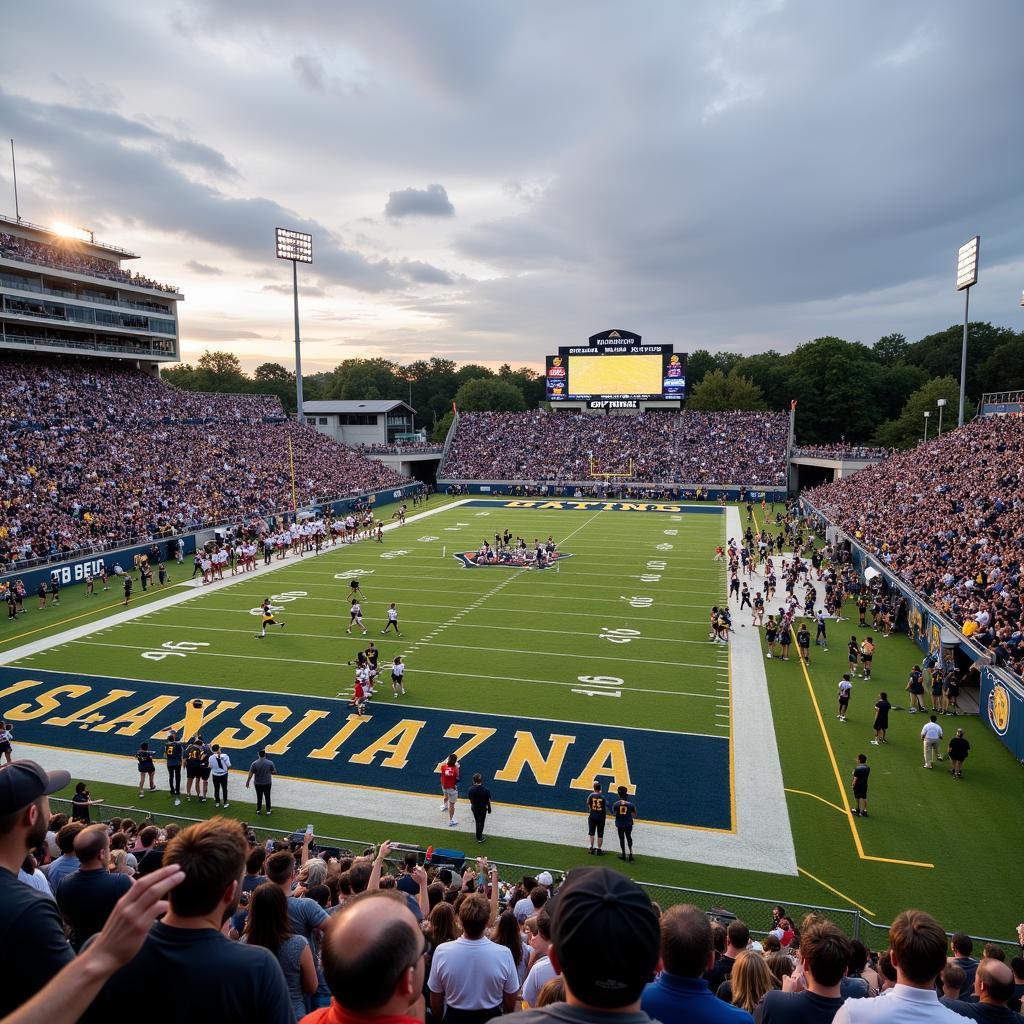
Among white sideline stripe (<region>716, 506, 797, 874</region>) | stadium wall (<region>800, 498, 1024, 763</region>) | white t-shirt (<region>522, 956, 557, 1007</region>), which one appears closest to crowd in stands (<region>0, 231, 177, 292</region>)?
white sideline stripe (<region>716, 506, 797, 874</region>)

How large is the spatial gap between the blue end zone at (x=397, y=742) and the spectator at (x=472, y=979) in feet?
28.0

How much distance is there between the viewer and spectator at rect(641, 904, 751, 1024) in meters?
2.85

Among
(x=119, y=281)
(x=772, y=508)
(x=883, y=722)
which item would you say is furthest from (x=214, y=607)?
(x=772, y=508)

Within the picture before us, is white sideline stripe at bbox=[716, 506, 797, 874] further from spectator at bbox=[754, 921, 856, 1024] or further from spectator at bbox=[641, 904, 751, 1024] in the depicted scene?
spectator at bbox=[641, 904, 751, 1024]

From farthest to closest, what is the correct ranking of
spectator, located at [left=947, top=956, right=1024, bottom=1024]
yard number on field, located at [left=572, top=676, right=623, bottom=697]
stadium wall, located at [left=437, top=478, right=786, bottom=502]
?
stadium wall, located at [left=437, top=478, right=786, bottom=502], yard number on field, located at [left=572, top=676, right=623, bottom=697], spectator, located at [left=947, top=956, right=1024, bottom=1024]

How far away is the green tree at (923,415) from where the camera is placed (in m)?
66.6

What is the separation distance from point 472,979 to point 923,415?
7327cm

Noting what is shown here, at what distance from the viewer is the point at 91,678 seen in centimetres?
1895

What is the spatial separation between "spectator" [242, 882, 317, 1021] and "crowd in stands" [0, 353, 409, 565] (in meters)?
28.6

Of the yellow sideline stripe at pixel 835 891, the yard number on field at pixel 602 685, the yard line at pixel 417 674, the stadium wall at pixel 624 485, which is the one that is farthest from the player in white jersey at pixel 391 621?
the stadium wall at pixel 624 485

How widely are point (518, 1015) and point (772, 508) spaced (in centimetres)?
5242

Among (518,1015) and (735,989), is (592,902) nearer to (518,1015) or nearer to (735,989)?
(518,1015)

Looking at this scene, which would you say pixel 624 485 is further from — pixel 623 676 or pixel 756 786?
pixel 756 786

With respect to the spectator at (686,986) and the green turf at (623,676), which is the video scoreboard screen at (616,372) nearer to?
the green turf at (623,676)
